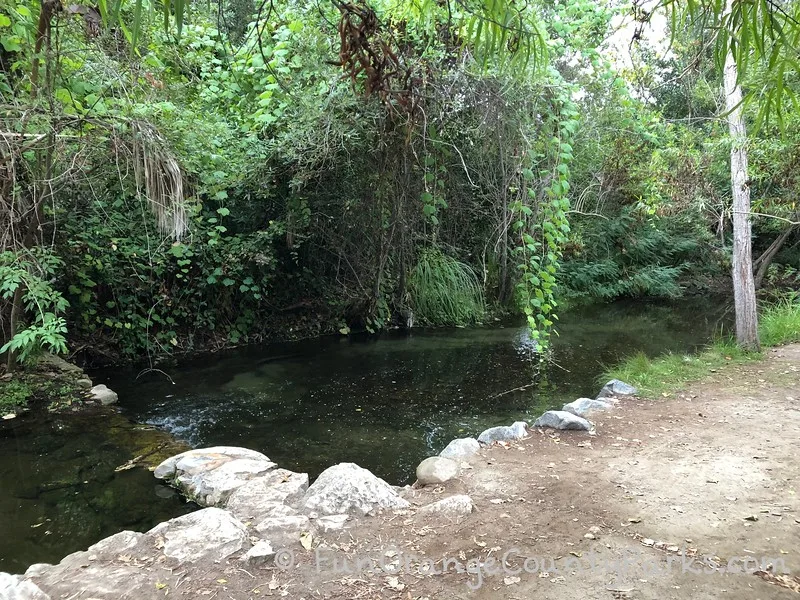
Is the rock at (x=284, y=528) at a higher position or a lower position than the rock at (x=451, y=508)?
higher

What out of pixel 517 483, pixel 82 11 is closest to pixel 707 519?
pixel 517 483

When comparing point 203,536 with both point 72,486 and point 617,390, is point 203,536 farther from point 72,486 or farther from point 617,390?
point 617,390

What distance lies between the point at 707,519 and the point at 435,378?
12.2ft

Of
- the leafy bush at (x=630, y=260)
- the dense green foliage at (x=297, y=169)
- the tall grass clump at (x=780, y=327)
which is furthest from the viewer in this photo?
the leafy bush at (x=630, y=260)

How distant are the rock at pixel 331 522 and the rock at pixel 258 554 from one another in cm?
29

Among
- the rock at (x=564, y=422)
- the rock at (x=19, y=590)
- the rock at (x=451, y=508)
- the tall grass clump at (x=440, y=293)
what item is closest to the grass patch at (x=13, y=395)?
the rock at (x=19, y=590)

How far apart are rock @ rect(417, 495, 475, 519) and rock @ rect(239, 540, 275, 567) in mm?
756

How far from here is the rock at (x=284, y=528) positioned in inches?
95.1

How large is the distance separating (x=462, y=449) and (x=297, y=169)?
428cm

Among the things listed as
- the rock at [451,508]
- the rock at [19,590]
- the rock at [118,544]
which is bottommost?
the rock at [451,508]

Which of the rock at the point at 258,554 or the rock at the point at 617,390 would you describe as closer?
the rock at the point at 258,554

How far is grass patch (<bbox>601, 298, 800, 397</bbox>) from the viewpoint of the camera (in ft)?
16.6

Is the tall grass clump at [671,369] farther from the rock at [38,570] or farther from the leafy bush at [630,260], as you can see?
the leafy bush at [630,260]

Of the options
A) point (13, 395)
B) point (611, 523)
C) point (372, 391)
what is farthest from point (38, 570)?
point (372, 391)
